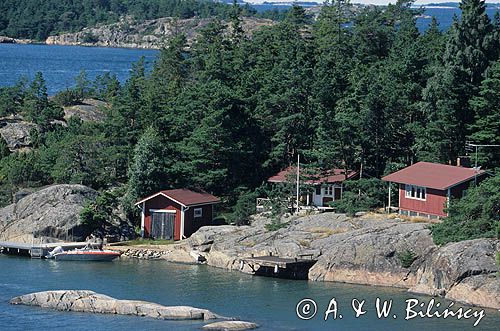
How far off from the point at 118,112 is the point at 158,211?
858 centimetres

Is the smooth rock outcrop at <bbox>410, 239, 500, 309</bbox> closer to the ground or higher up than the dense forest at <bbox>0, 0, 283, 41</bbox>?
closer to the ground

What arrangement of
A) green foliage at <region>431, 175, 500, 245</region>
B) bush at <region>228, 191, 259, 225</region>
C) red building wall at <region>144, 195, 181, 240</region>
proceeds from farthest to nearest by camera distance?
1. bush at <region>228, 191, 259, 225</region>
2. red building wall at <region>144, 195, 181, 240</region>
3. green foliage at <region>431, 175, 500, 245</region>

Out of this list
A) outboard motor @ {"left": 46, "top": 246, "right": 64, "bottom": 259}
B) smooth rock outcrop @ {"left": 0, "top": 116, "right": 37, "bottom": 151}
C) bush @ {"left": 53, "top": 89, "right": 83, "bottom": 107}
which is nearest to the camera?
outboard motor @ {"left": 46, "top": 246, "right": 64, "bottom": 259}

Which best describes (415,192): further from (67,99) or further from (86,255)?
(67,99)

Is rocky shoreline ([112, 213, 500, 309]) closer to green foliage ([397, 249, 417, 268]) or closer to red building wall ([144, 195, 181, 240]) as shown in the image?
green foliage ([397, 249, 417, 268])

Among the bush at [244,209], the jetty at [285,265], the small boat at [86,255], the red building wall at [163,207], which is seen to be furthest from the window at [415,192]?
the small boat at [86,255]

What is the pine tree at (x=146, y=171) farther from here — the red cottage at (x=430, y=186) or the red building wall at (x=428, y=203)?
the red building wall at (x=428, y=203)

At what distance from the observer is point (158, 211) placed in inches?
1772

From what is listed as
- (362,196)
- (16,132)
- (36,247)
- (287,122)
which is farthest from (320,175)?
(16,132)

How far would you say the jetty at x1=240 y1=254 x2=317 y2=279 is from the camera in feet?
128

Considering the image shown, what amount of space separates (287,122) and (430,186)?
32.2ft

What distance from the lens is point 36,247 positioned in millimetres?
43500

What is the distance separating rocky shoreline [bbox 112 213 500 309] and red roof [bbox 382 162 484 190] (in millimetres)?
1997

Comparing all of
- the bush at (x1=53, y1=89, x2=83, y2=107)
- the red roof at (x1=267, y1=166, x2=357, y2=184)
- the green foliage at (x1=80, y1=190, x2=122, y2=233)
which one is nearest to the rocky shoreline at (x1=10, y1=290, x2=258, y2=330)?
the green foliage at (x1=80, y1=190, x2=122, y2=233)
